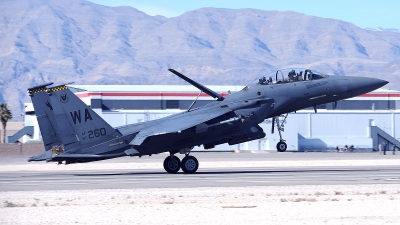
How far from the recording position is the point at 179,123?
32094 millimetres

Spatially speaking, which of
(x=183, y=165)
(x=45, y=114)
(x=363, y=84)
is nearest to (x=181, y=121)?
(x=183, y=165)

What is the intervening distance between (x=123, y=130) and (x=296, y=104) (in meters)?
8.12

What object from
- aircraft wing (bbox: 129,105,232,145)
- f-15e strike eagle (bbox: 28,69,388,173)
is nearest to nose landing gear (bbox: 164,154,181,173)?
f-15e strike eagle (bbox: 28,69,388,173)

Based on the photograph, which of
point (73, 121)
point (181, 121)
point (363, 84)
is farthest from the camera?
point (363, 84)

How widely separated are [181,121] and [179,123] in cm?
31

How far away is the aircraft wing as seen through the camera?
31344mm

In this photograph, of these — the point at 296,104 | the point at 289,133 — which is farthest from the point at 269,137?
the point at 296,104

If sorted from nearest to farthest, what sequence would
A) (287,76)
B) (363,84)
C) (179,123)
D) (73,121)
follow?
(73,121)
(179,123)
(287,76)
(363,84)

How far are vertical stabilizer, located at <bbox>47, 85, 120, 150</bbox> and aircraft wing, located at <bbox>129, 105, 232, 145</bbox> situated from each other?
5.17 ft

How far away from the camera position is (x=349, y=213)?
17.5 meters

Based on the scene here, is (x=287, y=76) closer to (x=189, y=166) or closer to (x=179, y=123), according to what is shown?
(x=179, y=123)

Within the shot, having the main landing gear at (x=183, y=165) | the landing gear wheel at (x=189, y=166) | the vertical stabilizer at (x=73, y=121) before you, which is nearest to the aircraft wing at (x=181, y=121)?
the vertical stabilizer at (x=73, y=121)

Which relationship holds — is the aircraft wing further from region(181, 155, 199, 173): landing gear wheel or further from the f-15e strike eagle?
region(181, 155, 199, 173): landing gear wheel

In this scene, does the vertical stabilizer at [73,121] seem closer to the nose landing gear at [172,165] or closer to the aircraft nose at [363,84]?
the nose landing gear at [172,165]
